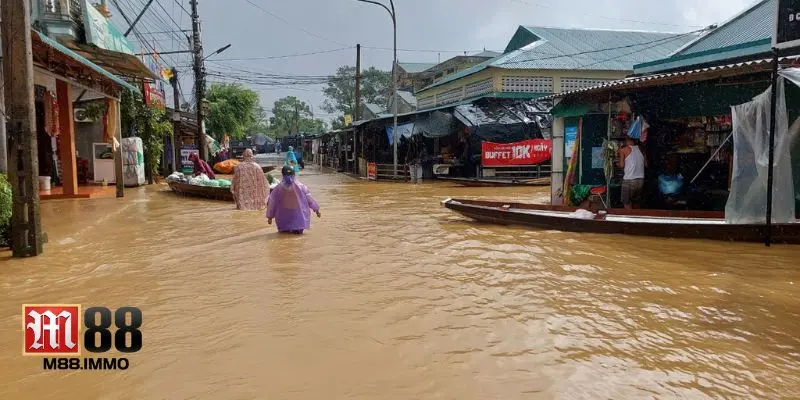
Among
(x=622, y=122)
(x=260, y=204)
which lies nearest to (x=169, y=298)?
(x=260, y=204)

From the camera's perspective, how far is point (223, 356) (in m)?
4.25

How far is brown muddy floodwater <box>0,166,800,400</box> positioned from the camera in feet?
12.4

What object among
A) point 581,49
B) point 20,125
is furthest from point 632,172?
point 581,49

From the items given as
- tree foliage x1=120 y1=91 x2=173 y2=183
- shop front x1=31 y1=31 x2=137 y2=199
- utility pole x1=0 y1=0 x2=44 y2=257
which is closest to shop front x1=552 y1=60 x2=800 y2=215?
utility pole x1=0 y1=0 x2=44 y2=257

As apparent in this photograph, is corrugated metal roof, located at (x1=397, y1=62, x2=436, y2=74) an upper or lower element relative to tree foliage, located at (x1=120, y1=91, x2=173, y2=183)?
upper

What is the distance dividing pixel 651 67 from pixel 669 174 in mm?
5756

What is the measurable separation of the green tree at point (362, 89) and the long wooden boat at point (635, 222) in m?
52.6

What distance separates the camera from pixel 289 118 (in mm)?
91625

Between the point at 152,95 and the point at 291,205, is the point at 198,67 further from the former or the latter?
the point at 291,205

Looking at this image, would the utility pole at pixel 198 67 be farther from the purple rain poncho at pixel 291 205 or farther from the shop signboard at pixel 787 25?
the shop signboard at pixel 787 25

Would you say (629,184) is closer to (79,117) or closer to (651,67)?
(651,67)

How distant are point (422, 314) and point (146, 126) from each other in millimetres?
20040

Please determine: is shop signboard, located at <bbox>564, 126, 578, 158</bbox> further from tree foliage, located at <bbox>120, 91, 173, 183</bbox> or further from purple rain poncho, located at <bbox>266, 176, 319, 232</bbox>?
tree foliage, located at <bbox>120, 91, 173, 183</bbox>

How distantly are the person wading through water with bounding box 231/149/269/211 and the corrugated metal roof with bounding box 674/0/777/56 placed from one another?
1171cm
